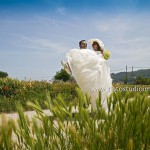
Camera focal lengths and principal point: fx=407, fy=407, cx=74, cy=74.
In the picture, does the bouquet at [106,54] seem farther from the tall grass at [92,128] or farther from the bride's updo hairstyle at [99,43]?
the tall grass at [92,128]

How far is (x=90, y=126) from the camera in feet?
6.19

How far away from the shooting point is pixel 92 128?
1896 millimetres

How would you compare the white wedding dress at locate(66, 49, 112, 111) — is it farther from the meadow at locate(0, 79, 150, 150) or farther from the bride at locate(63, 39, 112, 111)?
the meadow at locate(0, 79, 150, 150)

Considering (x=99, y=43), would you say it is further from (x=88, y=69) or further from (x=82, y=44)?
(x=88, y=69)

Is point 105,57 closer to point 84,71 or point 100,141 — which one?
point 84,71

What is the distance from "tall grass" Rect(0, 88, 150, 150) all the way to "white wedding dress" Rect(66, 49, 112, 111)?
293 inches

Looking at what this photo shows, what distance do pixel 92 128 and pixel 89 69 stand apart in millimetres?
7728

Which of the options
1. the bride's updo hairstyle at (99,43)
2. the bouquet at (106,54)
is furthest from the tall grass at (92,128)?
the bride's updo hairstyle at (99,43)

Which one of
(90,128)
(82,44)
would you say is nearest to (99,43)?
(82,44)

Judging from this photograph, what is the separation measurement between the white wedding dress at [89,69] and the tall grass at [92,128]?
24.4 feet

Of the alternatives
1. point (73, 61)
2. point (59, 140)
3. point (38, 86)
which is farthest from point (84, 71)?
point (59, 140)

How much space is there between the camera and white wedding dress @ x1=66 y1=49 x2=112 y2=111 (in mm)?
9508

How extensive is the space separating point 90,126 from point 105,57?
7894mm

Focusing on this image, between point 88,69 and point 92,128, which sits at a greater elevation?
point 88,69
